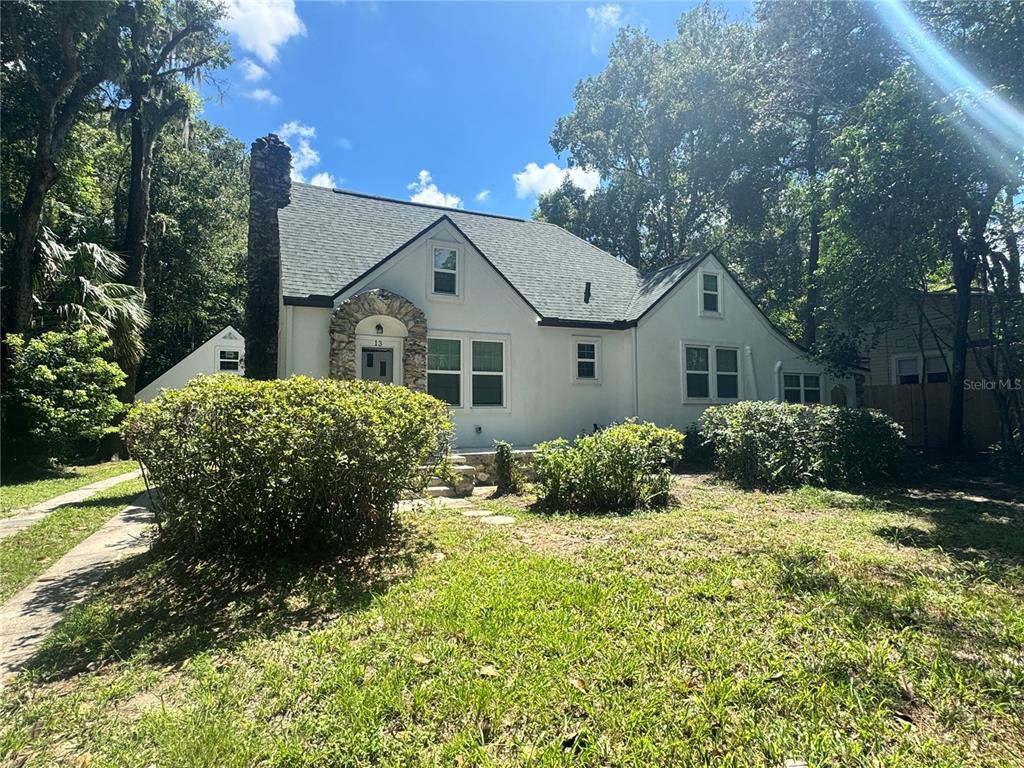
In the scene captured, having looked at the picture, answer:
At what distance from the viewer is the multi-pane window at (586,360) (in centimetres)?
1365

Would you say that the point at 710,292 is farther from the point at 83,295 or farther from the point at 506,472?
the point at 83,295

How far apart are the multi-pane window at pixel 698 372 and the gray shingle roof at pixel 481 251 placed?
2065 mm

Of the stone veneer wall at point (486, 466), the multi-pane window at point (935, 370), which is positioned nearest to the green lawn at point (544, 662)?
the stone veneer wall at point (486, 466)

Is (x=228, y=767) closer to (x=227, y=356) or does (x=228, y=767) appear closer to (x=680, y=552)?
(x=680, y=552)

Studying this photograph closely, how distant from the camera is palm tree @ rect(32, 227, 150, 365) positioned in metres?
13.3

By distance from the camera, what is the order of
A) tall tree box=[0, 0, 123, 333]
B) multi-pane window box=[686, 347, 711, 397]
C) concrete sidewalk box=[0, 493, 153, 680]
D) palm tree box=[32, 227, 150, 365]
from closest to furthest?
concrete sidewalk box=[0, 493, 153, 680] → tall tree box=[0, 0, 123, 333] → palm tree box=[32, 227, 150, 365] → multi-pane window box=[686, 347, 711, 397]

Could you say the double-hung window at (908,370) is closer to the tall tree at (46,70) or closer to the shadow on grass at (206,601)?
the shadow on grass at (206,601)

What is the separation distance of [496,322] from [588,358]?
2.97m

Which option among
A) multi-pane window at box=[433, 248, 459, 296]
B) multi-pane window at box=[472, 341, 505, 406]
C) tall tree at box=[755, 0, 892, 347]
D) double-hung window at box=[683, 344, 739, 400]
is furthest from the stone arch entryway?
tall tree at box=[755, 0, 892, 347]

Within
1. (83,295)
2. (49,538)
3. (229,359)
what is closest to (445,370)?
(49,538)

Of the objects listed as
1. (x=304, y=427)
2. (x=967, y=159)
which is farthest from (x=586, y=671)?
(x=967, y=159)

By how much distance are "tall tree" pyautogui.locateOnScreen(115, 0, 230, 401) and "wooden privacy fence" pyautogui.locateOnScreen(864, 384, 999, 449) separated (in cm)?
2321

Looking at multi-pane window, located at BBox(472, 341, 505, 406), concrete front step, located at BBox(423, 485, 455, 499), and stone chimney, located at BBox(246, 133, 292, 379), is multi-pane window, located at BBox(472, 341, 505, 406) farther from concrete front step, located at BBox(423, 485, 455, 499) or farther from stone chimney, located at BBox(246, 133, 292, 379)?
stone chimney, located at BBox(246, 133, 292, 379)

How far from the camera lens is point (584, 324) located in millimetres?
13383
